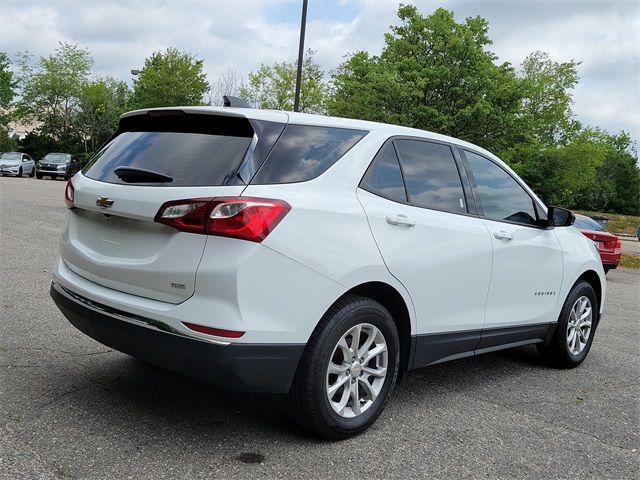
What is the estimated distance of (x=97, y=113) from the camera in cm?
5419

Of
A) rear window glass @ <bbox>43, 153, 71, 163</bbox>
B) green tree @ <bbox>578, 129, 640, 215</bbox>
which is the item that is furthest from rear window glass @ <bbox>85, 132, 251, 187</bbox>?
green tree @ <bbox>578, 129, 640, 215</bbox>

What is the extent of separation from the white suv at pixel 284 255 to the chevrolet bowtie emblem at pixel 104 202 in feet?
0.04

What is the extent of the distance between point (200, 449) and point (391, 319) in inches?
48.5

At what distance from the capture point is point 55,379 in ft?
12.9

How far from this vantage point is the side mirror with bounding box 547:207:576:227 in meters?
4.93

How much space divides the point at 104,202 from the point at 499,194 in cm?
279

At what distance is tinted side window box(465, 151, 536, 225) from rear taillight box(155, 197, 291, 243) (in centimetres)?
196

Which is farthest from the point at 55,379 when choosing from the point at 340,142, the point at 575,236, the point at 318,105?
the point at 318,105

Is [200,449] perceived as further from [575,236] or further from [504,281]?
[575,236]

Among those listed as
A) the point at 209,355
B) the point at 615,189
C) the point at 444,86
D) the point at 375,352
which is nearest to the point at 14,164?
the point at 444,86

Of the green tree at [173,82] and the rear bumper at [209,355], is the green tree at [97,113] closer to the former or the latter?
the green tree at [173,82]

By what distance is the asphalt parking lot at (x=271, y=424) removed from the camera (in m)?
2.97

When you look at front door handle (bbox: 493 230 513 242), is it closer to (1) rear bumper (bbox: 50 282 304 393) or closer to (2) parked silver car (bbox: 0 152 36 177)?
(1) rear bumper (bbox: 50 282 304 393)

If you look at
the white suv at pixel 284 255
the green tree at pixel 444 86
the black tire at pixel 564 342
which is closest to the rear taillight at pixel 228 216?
the white suv at pixel 284 255
